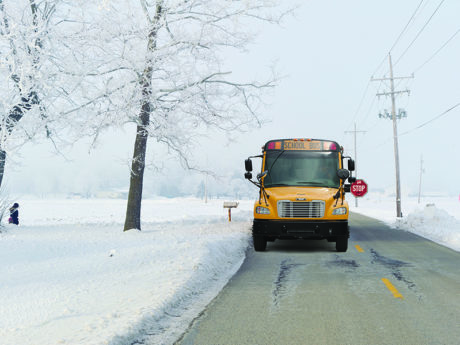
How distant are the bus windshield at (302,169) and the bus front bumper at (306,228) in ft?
4.23

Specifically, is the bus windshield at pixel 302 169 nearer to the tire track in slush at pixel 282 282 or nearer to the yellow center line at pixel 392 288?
the tire track in slush at pixel 282 282

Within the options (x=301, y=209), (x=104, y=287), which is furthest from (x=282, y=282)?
(x=301, y=209)

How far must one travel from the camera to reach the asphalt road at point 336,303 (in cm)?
529

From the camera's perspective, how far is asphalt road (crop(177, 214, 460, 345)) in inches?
208

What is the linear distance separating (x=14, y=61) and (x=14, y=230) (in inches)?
291

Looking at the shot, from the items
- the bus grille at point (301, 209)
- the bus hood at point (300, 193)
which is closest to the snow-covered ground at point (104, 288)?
the bus grille at point (301, 209)

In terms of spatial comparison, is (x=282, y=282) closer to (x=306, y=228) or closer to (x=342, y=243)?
(x=306, y=228)

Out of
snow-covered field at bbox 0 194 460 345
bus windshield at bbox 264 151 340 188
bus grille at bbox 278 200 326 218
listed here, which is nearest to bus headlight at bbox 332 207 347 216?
bus grille at bbox 278 200 326 218

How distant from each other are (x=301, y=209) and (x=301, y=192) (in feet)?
1.82

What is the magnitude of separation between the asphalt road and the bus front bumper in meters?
0.59

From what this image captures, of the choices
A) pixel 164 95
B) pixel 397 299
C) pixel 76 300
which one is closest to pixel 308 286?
pixel 397 299

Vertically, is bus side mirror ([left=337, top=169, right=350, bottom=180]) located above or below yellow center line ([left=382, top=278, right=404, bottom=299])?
above

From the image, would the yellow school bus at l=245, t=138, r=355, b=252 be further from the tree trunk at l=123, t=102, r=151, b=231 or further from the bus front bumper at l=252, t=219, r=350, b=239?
the tree trunk at l=123, t=102, r=151, b=231

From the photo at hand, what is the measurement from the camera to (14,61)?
42.8ft
